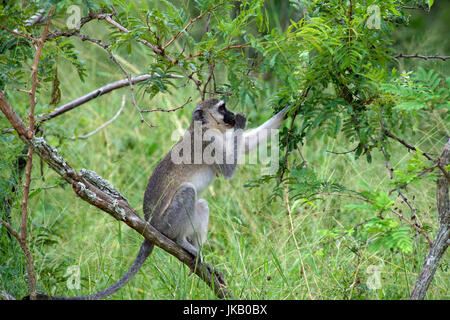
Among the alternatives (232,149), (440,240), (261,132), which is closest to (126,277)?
(232,149)

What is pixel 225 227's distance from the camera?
555 cm

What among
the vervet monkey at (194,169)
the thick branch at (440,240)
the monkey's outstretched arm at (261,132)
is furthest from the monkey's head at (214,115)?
the thick branch at (440,240)

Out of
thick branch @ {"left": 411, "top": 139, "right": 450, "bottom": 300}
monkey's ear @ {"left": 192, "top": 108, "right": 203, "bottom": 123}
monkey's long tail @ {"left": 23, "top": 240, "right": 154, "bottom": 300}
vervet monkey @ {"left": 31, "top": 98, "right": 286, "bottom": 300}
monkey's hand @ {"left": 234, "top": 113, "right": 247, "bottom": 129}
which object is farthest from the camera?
monkey's ear @ {"left": 192, "top": 108, "right": 203, "bottom": 123}

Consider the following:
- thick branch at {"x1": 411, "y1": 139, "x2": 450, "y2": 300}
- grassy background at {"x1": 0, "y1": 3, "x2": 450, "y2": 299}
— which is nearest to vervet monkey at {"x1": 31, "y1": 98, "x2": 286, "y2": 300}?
grassy background at {"x1": 0, "y1": 3, "x2": 450, "y2": 299}

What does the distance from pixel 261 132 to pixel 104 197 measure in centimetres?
172

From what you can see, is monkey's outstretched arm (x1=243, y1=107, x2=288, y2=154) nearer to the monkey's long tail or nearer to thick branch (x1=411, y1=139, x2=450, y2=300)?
thick branch (x1=411, y1=139, x2=450, y2=300)

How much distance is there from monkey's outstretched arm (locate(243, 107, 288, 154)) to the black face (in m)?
0.21

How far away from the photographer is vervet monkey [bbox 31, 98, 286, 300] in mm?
4871

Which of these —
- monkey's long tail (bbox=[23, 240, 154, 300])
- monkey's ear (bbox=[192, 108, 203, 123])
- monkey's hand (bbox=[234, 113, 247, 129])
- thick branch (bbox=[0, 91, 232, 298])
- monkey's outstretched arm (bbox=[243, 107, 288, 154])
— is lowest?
monkey's long tail (bbox=[23, 240, 154, 300])

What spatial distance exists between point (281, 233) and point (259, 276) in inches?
53.5

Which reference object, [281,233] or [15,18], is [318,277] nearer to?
[281,233]

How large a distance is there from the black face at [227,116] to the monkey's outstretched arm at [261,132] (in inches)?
8.4

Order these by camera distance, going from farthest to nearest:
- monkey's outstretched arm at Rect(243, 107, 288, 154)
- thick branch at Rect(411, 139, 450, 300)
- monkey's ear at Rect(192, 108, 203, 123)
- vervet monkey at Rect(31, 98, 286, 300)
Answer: monkey's ear at Rect(192, 108, 203, 123), vervet monkey at Rect(31, 98, 286, 300), monkey's outstretched arm at Rect(243, 107, 288, 154), thick branch at Rect(411, 139, 450, 300)

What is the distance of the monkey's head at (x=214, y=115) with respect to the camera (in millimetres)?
5078
